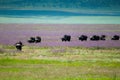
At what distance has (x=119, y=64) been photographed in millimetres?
44094

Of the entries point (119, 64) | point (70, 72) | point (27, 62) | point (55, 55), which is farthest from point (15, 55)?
point (70, 72)

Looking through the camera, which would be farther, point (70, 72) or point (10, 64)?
point (10, 64)

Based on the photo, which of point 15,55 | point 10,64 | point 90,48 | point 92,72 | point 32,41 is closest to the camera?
point 92,72

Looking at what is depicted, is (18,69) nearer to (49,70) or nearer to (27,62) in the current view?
(49,70)

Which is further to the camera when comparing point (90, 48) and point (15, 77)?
point (90, 48)

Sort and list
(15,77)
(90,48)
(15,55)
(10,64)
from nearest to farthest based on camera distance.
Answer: (15,77), (10,64), (15,55), (90,48)

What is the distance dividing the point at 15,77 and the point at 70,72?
4996mm

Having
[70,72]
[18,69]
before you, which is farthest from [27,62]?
[70,72]

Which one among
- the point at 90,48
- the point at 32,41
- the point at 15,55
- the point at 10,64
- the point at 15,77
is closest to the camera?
the point at 15,77

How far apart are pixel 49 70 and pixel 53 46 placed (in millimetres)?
30376

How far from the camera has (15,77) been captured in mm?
33469

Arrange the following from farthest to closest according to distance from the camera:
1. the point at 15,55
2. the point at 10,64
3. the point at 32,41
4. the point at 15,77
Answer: the point at 32,41 → the point at 15,55 → the point at 10,64 → the point at 15,77

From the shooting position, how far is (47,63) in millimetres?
44250

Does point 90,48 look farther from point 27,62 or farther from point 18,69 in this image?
point 18,69
